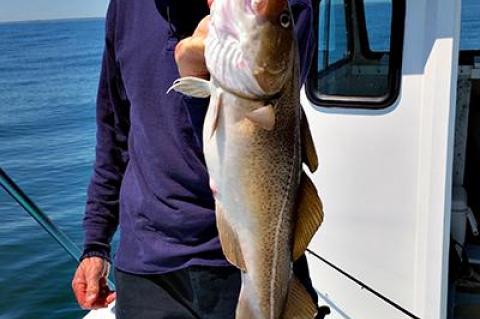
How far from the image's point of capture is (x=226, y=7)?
1.24 meters

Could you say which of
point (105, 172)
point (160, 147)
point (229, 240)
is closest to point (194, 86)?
point (229, 240)

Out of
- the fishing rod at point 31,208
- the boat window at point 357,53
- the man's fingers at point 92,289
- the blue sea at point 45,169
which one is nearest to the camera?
the man's fingers at point 92,289

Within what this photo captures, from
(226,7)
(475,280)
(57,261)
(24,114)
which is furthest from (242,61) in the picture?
(24,114)

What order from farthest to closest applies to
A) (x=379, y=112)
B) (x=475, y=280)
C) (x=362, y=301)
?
(x=475, y=280)
(x=362, y=301)
(x=379, y=112)

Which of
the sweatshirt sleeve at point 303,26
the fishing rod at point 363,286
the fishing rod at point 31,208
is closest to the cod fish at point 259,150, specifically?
the sweatshirt sleeve at point 303,26

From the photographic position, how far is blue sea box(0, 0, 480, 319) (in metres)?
7.88

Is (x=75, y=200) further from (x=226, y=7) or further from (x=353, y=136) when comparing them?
(x=226, y=7)

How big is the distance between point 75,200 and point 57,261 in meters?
2.74

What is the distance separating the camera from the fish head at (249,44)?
1.25 meters

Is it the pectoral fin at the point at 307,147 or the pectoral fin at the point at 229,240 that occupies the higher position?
the pectoral fin at the point at 307,147

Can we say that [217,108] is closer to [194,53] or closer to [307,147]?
[194,53]

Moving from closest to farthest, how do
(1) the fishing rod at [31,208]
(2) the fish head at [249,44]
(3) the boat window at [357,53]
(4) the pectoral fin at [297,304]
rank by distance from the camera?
1. (2) the fish head at [249,44]
2. (4) the pectoral fin at [297,304]
3. (1) the fishing rod at [31,208]
4. (3) the boat window at [357,53]

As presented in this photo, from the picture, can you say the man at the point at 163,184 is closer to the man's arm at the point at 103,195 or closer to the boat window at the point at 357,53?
the man's arm at the point at 103,195

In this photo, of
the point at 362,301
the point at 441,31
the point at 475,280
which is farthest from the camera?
the point at 475,280
